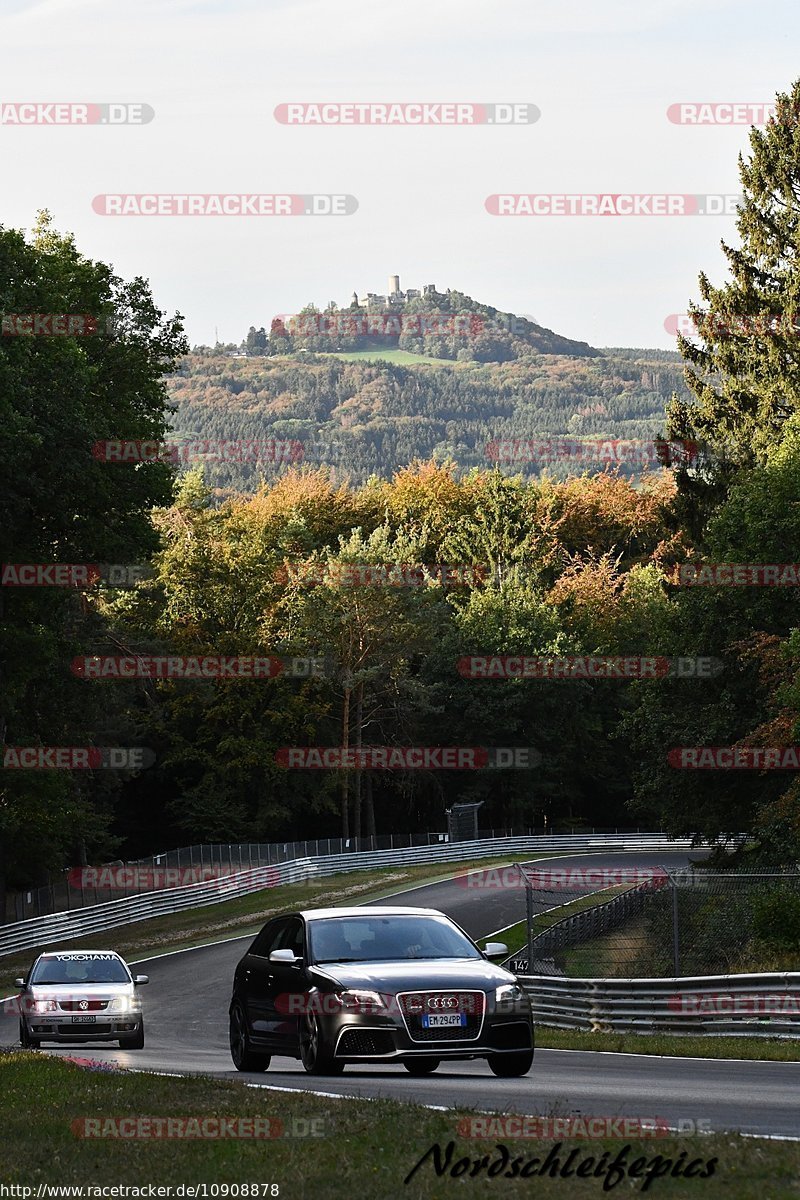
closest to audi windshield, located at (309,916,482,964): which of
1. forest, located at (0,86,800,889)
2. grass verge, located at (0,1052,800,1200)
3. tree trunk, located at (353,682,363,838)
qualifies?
grass verge, located at (0,1052,800,1200)

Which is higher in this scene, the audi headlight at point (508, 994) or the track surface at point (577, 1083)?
the audi headlight at point (508, 994)

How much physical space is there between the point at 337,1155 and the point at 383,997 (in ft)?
16.6

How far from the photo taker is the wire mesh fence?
23.6 metres

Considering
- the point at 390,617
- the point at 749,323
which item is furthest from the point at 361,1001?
the point at 390,617

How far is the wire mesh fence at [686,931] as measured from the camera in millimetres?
23609

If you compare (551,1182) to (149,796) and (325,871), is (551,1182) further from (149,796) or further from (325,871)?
(149,796)

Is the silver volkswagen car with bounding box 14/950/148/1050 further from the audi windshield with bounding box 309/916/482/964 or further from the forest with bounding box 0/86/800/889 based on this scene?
the forest with bounding box 0/86/800/889

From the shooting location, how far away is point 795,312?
52.1 m

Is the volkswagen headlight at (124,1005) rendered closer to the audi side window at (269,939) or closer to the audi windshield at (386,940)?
the audi side window at (269,939)

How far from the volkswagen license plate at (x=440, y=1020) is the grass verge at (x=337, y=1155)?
2.21m

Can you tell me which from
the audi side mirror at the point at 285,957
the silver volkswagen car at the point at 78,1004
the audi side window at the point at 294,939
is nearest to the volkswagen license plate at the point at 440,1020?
the audi side mirror at the point at 285,957

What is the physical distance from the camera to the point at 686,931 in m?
31.7

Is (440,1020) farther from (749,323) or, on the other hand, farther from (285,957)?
(749,323)

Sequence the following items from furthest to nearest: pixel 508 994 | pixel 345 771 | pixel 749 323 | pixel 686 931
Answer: pixel 345 771 → pixel 749 323 → pixel 686 931 → pixel 508 994
